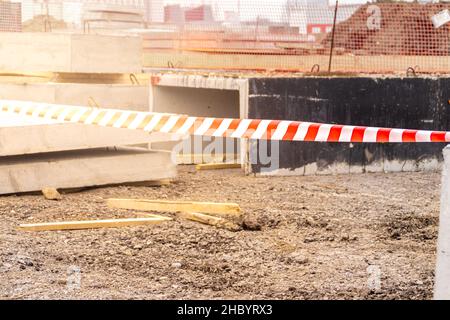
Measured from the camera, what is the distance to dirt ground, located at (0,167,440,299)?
5.63 meters

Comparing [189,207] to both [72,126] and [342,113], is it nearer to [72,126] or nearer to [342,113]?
[72,126]

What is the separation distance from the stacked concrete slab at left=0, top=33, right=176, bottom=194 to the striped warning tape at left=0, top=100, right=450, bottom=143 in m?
0.43

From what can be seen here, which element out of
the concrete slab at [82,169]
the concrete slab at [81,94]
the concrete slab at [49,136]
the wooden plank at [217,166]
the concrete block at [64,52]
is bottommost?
the wooden plank at [217,166]

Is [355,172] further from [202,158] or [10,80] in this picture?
[10,80]

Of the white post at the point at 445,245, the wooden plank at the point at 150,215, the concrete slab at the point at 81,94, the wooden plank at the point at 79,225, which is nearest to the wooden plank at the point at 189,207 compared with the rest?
the wooden plank at the point at 150,215

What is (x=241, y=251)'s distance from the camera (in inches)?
264

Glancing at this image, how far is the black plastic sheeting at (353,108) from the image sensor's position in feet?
37.2

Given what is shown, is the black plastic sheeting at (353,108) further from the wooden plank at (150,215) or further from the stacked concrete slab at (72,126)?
the wooden plank at (150,215)

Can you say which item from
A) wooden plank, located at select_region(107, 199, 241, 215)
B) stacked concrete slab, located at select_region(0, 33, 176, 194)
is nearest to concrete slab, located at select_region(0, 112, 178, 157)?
stacked concrete slab, located at select_region(0, 33, 176, 194)

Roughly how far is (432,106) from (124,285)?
7377mm

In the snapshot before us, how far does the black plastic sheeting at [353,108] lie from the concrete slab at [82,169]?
5.64 feet

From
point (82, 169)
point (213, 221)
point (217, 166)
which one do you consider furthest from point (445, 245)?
point (217, 166)

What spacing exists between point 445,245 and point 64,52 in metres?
7.88

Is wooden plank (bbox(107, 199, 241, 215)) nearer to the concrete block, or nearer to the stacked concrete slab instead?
the stacked concrete slab
